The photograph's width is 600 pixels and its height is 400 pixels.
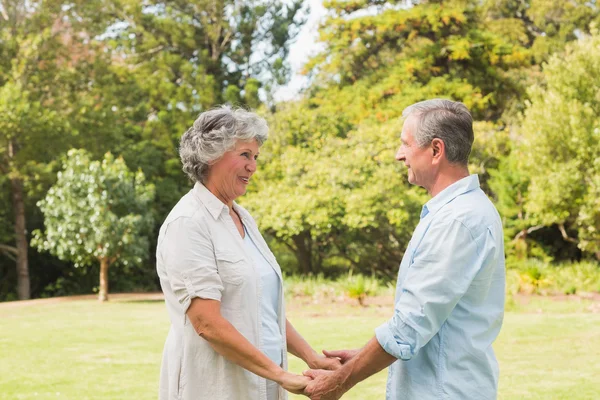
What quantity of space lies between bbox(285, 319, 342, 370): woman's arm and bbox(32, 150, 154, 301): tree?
16819 mm

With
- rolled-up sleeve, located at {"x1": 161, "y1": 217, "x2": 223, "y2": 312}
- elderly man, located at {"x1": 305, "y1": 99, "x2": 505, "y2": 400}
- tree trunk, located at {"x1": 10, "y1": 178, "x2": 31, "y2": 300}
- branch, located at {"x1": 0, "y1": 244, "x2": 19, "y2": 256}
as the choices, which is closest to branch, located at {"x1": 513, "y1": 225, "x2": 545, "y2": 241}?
tree trunk, located at {"x1": 10, "y1": 178, "x2": 31, "y2": 300}

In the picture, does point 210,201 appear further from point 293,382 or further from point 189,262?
point 293,382

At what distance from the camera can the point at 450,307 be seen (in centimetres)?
Result: 263

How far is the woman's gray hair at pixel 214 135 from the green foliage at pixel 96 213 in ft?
56.0

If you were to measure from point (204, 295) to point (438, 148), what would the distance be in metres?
1.03

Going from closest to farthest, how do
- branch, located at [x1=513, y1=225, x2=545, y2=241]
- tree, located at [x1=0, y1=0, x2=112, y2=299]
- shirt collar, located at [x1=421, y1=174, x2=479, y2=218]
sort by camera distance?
shirt collar, located at [x1=421, y1=174, x2=479, y2=218]
branch, located at [x1=513, y1=225, x2=545, y2=241]
tree, located at [x1=0, y1=0, x2=112, y2=299]

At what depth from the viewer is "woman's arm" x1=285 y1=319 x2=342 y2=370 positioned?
3.54 metres

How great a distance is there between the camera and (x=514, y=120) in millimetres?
25266

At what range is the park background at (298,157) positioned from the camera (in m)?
14.3

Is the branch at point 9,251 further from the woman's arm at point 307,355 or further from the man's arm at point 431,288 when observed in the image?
the man's arm at point 431,288

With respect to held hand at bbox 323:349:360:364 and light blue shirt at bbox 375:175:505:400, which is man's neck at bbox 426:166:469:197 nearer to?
light blue shirt at bbox 375:175:505:400

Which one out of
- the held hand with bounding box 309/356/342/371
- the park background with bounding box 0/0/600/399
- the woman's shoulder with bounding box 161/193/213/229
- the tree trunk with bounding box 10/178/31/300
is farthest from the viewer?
the tree trunk with bounding box 10/178/31/300

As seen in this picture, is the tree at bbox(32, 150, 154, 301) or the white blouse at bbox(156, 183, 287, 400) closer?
the white blouse at bbox(156, 183, 287, 400)

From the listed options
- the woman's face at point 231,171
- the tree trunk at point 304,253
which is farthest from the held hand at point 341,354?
the tree trunk at point 304,253
